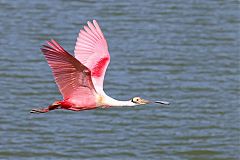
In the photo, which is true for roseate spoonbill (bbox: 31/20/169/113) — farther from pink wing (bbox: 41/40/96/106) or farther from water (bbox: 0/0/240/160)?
water (bbox: 0/0/240/160)

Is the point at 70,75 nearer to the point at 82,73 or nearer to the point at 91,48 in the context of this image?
the point at 82,73

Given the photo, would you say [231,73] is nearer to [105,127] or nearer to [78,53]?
[105,127]

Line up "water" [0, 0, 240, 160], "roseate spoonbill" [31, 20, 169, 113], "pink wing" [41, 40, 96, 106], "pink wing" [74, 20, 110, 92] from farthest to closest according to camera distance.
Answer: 1. "water" [0, 0, 240, 160]
2. "pink wing" [74, 20, 110, 92]
3. "roseate spoonbill" [31, 20, 169, 113]
4. "pink wing" [41, 40, 96, 106]

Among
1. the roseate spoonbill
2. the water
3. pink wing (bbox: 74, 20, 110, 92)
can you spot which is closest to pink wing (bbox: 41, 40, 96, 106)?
the roseate spoonbill

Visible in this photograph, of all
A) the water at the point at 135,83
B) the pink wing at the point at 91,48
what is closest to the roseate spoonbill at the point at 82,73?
the pink wing at the point at 91,48

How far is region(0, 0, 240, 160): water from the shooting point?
1386 centimetres

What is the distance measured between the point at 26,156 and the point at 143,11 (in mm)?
5578

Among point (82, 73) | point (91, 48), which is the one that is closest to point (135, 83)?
point (91, 48)

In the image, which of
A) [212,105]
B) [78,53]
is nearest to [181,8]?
[212,105]

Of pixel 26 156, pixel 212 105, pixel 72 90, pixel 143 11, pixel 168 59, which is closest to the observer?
pixel 72 90

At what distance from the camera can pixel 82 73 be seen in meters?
8.78

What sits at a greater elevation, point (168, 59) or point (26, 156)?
point (168, 59)

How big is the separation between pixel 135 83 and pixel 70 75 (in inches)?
253

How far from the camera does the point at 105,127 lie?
14.1m
